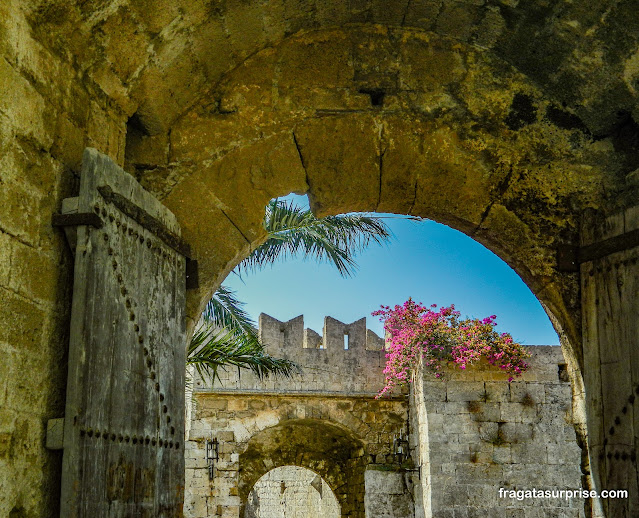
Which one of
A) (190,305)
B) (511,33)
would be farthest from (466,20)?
(190,305)

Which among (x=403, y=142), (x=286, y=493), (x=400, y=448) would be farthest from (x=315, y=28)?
(x=286, y=493)

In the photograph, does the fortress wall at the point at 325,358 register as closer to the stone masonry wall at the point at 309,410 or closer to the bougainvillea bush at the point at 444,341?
the stone masonry wall at the point at 309,410

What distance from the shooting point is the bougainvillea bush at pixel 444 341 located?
992 cm

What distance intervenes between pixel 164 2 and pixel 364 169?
1336 millimetres

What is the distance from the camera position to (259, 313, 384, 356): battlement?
1352 centimetres

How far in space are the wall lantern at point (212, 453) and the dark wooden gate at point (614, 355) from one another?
9.67 metres

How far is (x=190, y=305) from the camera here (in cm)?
376

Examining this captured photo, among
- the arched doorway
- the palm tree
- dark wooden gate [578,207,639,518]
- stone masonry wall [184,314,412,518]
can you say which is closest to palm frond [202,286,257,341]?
the palm tree

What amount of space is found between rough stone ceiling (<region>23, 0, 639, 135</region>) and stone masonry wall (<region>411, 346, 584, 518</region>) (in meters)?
6.47

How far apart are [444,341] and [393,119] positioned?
675 cm

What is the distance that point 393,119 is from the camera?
400 cm

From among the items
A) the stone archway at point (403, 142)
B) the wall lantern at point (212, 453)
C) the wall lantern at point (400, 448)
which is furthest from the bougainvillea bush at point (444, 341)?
the stone archway at point (403, 142)

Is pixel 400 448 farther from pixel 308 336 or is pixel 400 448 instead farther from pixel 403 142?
pixel 403 142

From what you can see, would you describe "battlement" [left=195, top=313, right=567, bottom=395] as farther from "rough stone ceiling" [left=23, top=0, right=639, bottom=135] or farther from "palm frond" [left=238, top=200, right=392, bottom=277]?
"rough stone ceiling" [left=23, top=0, right=639, bottom=135]
